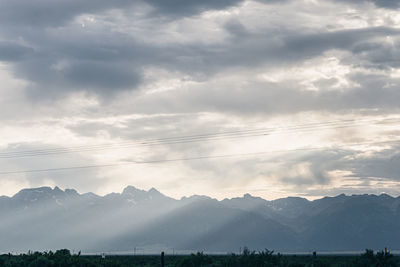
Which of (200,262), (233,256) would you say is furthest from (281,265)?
(200,262)

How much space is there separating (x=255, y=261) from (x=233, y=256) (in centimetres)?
494

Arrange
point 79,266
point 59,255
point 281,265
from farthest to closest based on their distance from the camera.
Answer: point 59,255 < point 79,266 < point 281,265

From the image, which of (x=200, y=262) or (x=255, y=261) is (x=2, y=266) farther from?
(x=255, y=261)

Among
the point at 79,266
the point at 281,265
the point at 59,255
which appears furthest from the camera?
the point at 59,255

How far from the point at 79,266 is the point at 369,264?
127 feet

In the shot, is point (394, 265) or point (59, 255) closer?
point (394, 265)

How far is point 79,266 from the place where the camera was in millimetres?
68812

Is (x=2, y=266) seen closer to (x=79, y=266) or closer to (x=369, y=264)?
(x=79, y=266)

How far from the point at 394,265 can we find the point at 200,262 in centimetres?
2572

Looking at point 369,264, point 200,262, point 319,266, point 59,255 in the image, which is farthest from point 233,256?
point 59,255

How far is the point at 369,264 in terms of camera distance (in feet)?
214

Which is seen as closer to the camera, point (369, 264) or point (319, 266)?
point (369, 264)

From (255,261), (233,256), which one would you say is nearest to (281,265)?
(255,261)

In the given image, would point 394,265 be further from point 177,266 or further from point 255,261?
point 177,266
